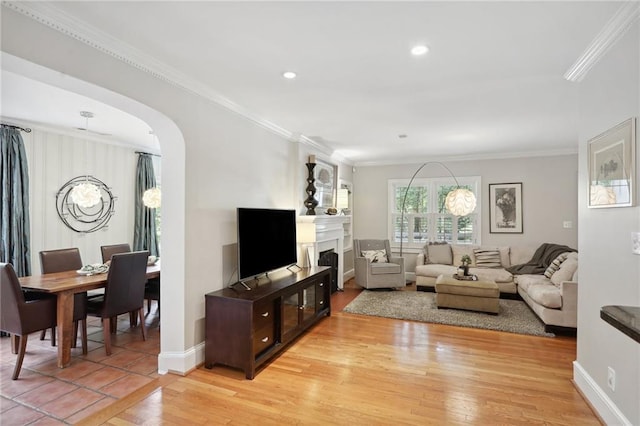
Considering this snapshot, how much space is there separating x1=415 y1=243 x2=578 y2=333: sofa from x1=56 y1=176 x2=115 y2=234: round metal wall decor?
17.0 ft

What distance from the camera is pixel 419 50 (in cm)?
231

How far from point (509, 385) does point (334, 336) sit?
5.73 feet

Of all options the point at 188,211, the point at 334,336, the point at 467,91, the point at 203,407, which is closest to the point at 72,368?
the point at 203,407

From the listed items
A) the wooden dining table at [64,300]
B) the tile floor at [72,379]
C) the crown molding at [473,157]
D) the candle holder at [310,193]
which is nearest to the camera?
the tile floor at [72,379]

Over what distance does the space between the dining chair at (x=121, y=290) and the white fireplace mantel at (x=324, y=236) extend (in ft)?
6.67

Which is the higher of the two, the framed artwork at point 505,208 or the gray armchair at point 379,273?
the framed artwork at point 505,208

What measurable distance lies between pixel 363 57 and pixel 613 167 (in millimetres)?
1746

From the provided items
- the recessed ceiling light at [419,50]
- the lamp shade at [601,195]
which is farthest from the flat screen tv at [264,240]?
the lamp shade at [601,195]

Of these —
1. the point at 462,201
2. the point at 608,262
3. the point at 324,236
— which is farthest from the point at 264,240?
the point at 462,201

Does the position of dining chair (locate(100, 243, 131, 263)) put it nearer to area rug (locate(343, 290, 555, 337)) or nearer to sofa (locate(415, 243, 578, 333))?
area rug (locate(343, 290, 555, 337))

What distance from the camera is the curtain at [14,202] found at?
4.00 meters

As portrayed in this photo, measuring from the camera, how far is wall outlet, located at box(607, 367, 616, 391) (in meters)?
2.11

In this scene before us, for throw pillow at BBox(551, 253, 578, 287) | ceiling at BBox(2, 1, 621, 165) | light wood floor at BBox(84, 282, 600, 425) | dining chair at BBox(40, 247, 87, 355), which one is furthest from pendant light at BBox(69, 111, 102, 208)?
throw pillow at BBox(551, 253, 578, 287)

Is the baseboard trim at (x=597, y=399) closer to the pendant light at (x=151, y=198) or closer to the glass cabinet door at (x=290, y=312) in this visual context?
the glass cabinet door at (x=290, y=312)
